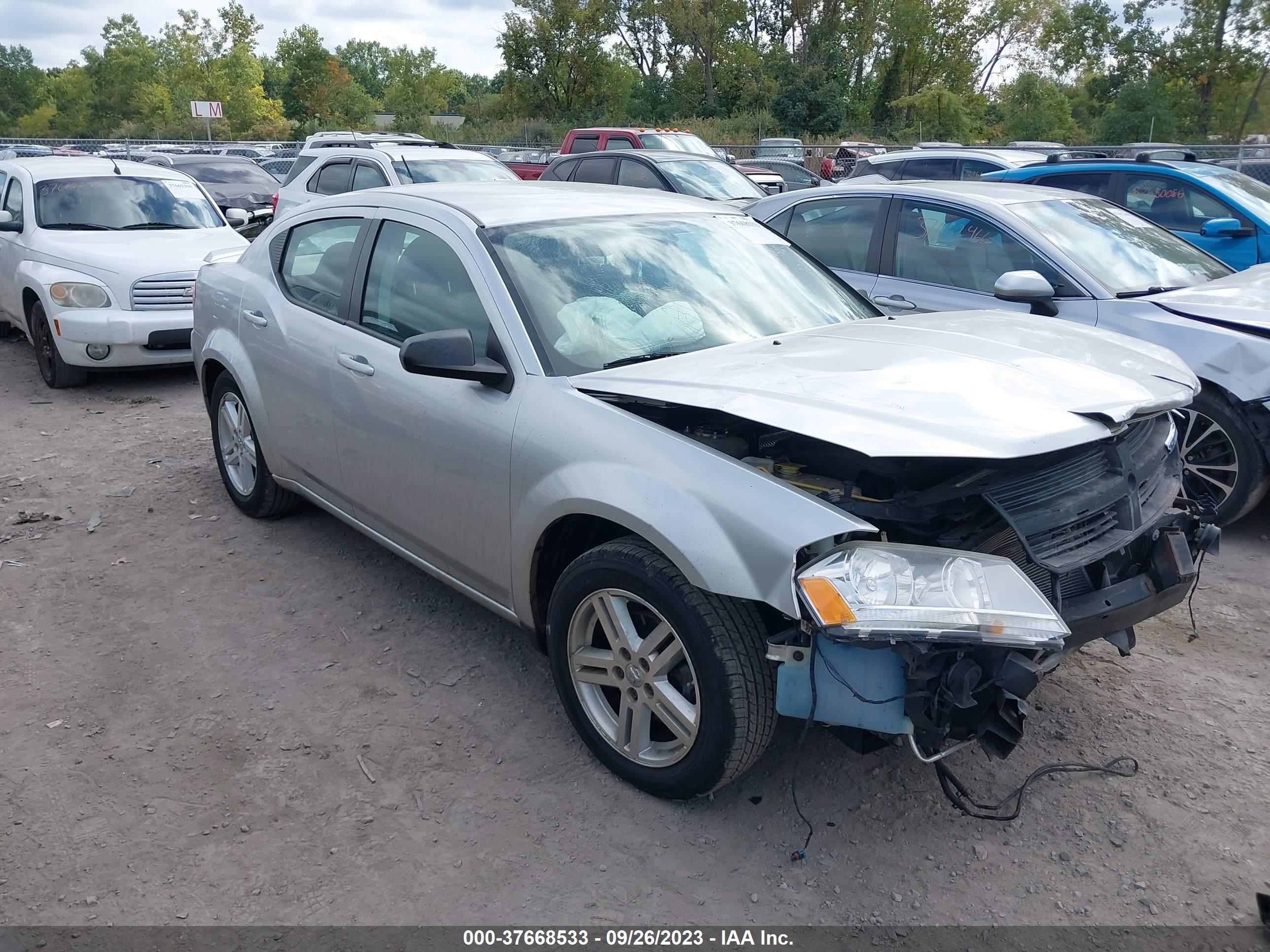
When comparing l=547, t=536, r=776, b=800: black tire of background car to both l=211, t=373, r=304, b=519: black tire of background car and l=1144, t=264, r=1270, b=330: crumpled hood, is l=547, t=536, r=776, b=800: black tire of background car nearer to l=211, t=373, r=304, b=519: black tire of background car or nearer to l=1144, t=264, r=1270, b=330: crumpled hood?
l=211, t=373, r=304, b=519: black tire of background car

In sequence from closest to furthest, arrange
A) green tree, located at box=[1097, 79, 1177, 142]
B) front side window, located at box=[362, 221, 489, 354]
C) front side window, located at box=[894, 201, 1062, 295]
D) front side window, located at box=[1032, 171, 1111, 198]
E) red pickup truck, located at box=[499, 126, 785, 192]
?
front side window, located at box=[362, 221, 489, 354]
front side window, located at box=[894, 201, 1062, 295]
front side window, located at box=[1032, 171, 1111, 198]
red pickup truck, located at box=[499, 126, 785, 192]
green tree, located at box=[1097, 79, 1177, 142]

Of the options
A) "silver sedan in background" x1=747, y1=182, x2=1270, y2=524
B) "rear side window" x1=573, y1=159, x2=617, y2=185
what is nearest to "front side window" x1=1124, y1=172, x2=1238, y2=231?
"silver sedan in background" x1=747, y1=182, x2=1270, y2=524

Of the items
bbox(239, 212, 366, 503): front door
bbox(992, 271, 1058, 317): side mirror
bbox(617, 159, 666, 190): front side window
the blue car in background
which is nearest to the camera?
bbox(239, 212, 366, 503): front door

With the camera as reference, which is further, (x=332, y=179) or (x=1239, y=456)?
(x=332, y=179)

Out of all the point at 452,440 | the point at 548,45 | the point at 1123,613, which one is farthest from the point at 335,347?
the point at 548,45

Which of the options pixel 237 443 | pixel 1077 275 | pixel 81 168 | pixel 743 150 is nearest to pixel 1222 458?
pixel 1077 275

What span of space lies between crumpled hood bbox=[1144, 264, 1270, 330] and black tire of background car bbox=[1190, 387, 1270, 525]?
0.39m

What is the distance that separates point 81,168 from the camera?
977 cm

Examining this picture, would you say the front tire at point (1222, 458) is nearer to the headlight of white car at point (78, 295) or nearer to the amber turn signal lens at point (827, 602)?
the amber turn signal lens at point (827, 602)

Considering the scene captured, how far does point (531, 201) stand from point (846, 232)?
3.37 m

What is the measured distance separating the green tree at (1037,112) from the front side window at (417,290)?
43.3m

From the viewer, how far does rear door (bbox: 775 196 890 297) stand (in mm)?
6711

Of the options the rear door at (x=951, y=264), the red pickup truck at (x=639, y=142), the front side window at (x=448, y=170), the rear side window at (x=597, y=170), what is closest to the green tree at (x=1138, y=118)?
the red pickup truck at (x=639, y=142)

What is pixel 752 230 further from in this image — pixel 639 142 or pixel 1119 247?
pixel 639 142
